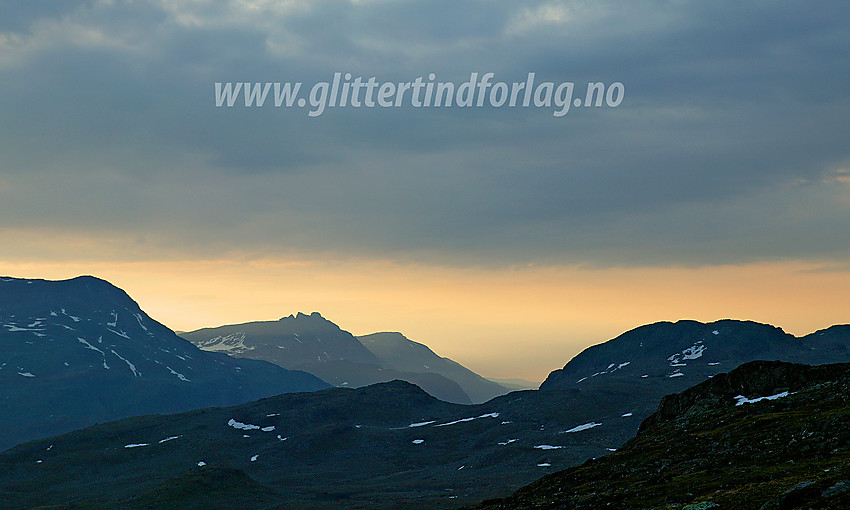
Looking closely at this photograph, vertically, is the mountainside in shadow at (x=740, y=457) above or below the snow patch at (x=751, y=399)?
below

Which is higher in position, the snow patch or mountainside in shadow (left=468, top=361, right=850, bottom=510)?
the snow patch

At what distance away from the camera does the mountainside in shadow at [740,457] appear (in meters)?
36.6

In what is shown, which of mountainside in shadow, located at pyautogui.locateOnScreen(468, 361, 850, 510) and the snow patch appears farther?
the snow patch

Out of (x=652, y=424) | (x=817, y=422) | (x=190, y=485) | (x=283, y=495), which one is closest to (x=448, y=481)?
(x=283, y=495)

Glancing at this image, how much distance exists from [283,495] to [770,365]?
450ft

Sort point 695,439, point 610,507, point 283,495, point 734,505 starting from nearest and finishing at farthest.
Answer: point 734,505, point 610,507, point 695,439, point 283,495

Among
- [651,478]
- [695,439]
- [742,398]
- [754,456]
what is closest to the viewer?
[754,456]

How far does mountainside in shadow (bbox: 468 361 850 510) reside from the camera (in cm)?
3659

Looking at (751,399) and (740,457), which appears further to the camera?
(751,399)

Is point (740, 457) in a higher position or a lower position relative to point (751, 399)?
lower

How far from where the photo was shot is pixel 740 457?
51.1m

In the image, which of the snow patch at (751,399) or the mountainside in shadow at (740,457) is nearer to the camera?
the mountainside in shadow at (740,457)

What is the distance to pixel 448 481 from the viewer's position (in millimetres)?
190625

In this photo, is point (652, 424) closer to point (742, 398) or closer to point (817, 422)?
point (742, 398)
